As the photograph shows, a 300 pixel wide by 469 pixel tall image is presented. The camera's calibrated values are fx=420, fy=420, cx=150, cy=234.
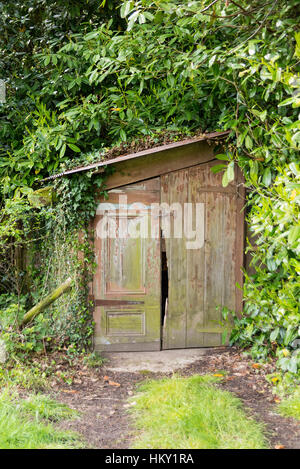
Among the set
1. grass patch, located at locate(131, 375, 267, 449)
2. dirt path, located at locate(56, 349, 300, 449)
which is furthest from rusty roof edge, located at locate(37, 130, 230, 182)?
grass patch, located at locate(131, 375, 267, 449)

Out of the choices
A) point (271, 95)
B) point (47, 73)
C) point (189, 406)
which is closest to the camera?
point (189, 406)

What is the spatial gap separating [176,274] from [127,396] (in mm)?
1800

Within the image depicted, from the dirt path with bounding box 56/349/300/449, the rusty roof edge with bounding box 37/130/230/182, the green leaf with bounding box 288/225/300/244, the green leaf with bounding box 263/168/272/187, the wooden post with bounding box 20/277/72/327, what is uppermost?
the rusty roof edge with bounding box 37/130/230/182

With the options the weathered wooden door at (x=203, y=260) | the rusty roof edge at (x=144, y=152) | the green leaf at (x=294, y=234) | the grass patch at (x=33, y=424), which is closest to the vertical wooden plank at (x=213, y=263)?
the weathered wooden door at (x=203, y=260)

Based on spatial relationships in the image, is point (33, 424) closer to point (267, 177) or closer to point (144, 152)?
point (144, 152)

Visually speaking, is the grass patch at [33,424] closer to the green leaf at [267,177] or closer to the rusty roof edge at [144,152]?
the rusty roof edge at [144,152]

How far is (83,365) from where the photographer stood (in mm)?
4988

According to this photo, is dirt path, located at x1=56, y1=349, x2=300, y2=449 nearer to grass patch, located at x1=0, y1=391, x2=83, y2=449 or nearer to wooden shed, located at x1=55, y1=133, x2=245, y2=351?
grass patch, located at x1=0, y1=391, x2=83, y2=449

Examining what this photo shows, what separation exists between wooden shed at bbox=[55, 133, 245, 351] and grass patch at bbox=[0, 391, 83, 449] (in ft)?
5.68

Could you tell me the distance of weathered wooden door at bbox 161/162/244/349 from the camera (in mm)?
5566

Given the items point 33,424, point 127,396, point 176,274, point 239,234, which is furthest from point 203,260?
point 33,424

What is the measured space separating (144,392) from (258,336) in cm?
170

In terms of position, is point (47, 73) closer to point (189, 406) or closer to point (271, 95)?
point (271, 95)

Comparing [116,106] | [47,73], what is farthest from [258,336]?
[47,73]
